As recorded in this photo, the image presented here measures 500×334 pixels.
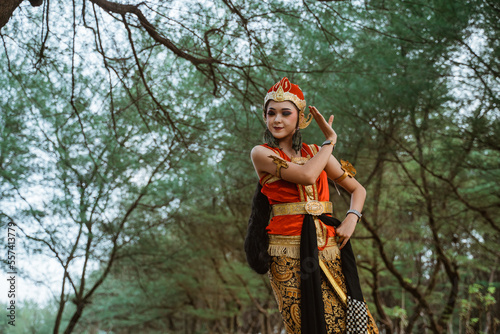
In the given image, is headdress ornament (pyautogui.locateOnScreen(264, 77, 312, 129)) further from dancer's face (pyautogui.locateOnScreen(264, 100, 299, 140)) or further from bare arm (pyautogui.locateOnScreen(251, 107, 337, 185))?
bare arm (pyautogui.locateOnScreen(251, 107, 337, 185))

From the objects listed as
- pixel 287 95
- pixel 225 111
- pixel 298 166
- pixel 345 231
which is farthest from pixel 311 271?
pixel 225 111

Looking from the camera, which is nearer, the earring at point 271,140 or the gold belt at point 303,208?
the gold belt at point 303,208

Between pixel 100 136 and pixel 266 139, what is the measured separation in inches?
206

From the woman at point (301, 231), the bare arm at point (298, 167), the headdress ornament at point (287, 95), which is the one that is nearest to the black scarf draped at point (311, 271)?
the woman at point (301, 231)

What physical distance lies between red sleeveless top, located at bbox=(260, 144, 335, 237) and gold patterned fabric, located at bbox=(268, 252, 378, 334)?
6.1 inches

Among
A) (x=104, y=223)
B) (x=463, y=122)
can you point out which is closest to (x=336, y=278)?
(x=463, y=122)

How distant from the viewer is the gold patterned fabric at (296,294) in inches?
88.5

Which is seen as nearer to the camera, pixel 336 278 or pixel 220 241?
pixel 336 278

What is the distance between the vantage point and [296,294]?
2.29m

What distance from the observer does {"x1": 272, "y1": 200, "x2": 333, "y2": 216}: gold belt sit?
2.38 meters

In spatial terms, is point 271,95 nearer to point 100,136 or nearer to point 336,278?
point 336,278

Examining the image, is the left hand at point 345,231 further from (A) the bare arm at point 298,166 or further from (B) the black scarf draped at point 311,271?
(A) the bare arm at point 298,166

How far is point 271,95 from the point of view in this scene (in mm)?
2551

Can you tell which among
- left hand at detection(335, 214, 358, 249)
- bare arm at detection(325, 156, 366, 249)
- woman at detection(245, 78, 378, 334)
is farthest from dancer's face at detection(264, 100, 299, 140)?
left hand at detection(335, 214, 358, 249)
